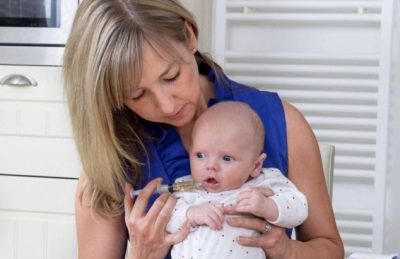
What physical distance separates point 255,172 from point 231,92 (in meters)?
0.22

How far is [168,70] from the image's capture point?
1.55 metres

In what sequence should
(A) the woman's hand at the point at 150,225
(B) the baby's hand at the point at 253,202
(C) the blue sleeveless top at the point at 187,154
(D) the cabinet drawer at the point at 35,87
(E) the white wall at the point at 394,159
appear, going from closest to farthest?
1. (B) the baby's hand at the point at 253,202
2. (A) the woman's hand at the point at 150,225
3. (C) the blue sleeveless top at the point at 187,154
4. (D) the cabinet drawer at the point at 35,87
5. (E) the white wall at the point at 394,159

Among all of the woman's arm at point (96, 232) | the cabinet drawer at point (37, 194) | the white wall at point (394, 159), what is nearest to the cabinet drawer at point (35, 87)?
the cabinet drawer at point (37, 194)

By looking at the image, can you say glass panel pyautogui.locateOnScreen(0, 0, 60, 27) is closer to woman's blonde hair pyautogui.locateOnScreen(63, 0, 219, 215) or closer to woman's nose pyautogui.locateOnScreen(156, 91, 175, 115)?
woman's blonde hair pyautogui.locateOnScreen(63, 0, 219, 215)

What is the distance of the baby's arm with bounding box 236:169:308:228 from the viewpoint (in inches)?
60.2

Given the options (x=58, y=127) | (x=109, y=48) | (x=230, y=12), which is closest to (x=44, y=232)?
(x=58, y=127)

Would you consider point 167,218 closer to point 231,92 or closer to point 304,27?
point 231,92

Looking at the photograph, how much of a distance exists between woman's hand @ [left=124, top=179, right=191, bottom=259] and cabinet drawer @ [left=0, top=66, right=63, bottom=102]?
3.20 ft

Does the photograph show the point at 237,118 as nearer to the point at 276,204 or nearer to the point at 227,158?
the point at 227,158

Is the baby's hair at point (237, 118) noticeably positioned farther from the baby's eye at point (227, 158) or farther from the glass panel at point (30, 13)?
the glass panel at point (30, 13)

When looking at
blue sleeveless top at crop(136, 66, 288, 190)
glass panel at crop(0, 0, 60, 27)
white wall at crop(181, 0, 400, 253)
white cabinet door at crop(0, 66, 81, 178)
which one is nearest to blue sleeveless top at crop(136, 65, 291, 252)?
blue sleeveless top at crop(136, 66, 288, 190)

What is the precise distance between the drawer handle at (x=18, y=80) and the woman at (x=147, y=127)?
90 cm

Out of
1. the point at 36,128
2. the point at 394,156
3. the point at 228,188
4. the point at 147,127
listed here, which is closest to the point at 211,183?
the point at 228,188

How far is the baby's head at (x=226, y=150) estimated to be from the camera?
1598 mm
